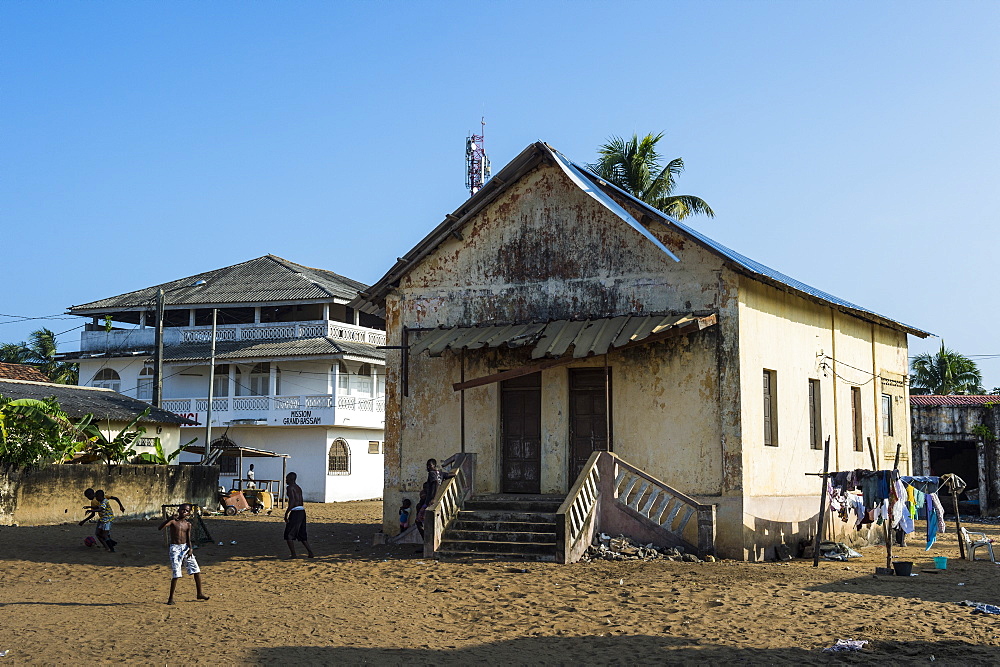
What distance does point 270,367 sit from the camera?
41281 millimetres

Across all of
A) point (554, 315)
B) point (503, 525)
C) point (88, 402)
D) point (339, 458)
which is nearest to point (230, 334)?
point (339, 458)

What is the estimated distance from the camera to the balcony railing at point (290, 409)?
128 ft

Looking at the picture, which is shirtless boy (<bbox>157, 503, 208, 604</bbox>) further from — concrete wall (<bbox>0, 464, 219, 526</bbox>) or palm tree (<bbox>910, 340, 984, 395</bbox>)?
palm tree (<bbox>910, 340, 984, 395</bbox>)

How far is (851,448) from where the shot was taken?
21.4 meters

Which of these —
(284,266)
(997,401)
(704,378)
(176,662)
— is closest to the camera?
(176,662)

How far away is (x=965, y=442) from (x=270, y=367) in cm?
2730

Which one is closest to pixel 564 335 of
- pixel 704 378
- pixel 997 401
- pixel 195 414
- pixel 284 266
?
pixel 704 378

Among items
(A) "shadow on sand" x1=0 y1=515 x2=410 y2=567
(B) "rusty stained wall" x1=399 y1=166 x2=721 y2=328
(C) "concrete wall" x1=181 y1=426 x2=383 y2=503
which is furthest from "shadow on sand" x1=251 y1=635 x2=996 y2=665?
(C) "concrete wall" x1=181 y1=426 x2=383 y2=503

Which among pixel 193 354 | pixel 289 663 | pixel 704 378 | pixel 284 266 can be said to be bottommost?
pixel 289 663

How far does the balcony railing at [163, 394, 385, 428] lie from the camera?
128 ft

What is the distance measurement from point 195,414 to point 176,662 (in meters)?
33.1

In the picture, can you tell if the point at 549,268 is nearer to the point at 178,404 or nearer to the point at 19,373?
the point at 178,404

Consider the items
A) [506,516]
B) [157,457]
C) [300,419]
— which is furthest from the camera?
[300,419]

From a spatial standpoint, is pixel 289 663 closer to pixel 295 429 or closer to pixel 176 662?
pixel 176 662
